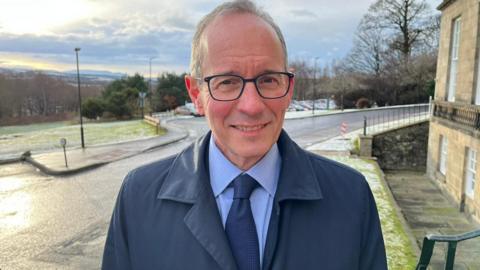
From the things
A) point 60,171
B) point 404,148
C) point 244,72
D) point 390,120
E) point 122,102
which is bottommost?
point 60,171

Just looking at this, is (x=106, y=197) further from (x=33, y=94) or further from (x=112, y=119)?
(x=33, y=94)

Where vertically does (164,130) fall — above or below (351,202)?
below

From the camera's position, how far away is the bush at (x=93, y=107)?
155 ft

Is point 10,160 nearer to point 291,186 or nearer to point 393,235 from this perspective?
point 393,235

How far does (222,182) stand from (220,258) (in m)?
0.39

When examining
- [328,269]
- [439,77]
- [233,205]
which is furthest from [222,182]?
[439,77]

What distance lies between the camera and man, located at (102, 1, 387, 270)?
1702mm

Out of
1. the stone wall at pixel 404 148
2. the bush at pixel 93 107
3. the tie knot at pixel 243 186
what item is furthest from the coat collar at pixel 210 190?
the bush at pixel 93 107

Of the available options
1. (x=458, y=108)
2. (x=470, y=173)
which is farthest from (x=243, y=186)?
(x=458, y=108)

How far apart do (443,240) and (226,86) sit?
2593 millimetres

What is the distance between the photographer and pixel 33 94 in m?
72.6

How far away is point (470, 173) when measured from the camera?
1335cm

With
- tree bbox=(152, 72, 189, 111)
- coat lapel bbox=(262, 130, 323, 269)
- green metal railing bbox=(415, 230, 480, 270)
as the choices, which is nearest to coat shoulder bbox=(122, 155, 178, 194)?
coat lapel bbox=(262, 130, 323, 269)

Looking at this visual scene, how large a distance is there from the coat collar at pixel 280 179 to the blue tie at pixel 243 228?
5.8 inches
